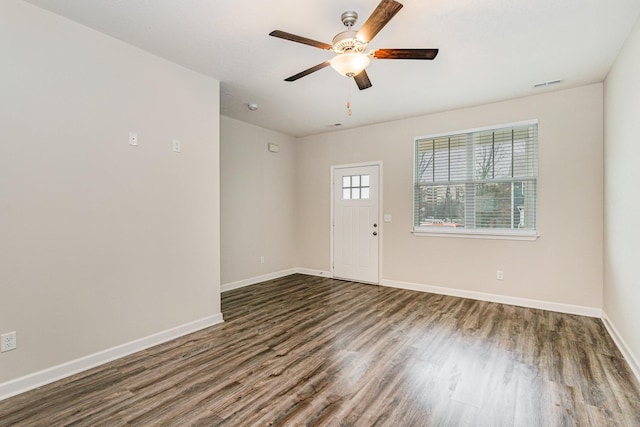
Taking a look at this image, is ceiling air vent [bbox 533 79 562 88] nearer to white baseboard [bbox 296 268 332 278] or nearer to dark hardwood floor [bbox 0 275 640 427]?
dark hardwood floor [bbox 0 275 640 427]

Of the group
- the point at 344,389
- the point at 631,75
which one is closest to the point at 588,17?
the point at 631,75

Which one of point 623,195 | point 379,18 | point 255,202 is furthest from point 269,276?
point 623,195

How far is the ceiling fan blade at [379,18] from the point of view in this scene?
5.78ft

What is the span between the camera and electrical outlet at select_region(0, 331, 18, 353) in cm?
212

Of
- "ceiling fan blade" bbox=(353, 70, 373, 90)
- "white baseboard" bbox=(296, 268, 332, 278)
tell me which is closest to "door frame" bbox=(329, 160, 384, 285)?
"white baseboard" bbox=(296, 268, 332, 278)

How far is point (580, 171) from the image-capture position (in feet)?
12.1

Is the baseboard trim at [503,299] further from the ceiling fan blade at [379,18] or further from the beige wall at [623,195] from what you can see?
the ceiling fan blade at [379,18]

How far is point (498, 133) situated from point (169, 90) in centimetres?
412

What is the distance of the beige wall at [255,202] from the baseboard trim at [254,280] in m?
0.05

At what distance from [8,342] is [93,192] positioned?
3.90ft

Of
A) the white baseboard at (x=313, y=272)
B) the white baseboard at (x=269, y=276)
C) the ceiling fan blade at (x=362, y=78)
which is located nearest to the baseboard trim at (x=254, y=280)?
the white baseboard at (x=269, y=276)

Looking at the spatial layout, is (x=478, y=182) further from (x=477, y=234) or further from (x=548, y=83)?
(x=548, y=83)

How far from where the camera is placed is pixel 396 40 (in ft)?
8.68

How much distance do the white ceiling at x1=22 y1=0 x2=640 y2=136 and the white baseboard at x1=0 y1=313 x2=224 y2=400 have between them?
270 centimetres
